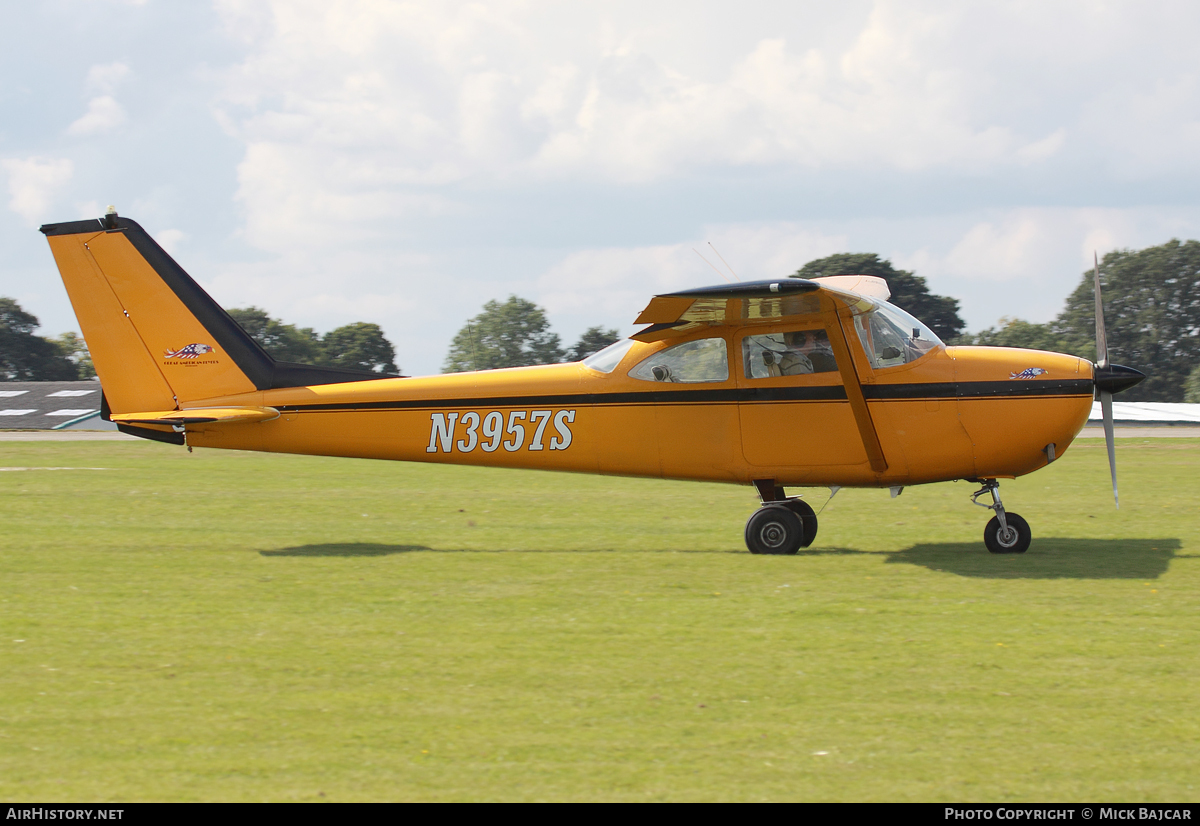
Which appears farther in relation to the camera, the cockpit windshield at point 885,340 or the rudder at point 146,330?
the rudder at point 146,330

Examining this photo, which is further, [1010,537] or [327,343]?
[327,343]

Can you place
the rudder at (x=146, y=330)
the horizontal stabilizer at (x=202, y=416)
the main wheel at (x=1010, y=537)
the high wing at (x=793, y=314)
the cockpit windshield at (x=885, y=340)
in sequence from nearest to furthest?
the high wing at (x=793, y=314) < the cockpit windshield at (x=885, y=340) < the main wheel at (x=1010, y=537) < the horizontal stabilizer at (x=202, y=416) < the rudder at (x=146, y=330)

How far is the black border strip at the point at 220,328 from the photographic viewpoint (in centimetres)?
1127

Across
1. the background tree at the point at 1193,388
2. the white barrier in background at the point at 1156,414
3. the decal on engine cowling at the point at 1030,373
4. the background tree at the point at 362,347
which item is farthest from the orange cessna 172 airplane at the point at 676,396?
the background tree at the point at 1193,388

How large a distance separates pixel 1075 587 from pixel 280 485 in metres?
13.4

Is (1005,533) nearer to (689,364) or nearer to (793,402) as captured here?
(793,402)

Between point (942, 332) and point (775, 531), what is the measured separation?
46.6m

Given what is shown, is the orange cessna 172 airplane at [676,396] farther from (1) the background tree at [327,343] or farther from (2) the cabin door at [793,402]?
→ (1) the background tree at [327,343]

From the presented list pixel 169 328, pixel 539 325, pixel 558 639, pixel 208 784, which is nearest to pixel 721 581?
pixel 558 639

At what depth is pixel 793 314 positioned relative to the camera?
9.98 meters

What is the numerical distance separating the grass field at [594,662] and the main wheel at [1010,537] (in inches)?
8.3

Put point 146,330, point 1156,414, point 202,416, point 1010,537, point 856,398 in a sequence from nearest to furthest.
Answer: point 856,398 < point 1010,537 < point 202,416 < point 146,330 < point 1156,414

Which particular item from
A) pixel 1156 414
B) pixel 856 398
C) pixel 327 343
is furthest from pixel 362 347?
pixel 856 398

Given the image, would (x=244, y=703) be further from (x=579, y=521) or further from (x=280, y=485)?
(x=280, y=485)
